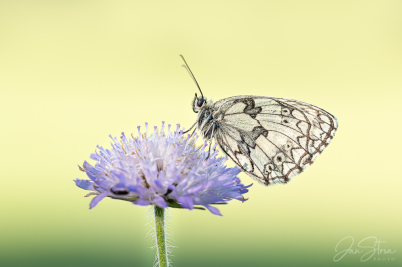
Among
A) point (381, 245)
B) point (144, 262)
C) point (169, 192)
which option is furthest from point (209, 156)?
point (381, 245)

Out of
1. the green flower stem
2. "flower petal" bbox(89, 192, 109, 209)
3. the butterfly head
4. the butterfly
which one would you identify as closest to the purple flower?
"flower petal" bbox(89, 192, 109, 209)

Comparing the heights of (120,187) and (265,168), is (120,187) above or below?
below

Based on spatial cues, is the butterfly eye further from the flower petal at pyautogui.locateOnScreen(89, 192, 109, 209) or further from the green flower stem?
the flower petal at pyautogui.locateOnScreen(89, 192, 109, 209)

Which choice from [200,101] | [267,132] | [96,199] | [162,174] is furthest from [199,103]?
[96,199]

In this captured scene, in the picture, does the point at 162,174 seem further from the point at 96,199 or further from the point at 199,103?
the point at 199,103

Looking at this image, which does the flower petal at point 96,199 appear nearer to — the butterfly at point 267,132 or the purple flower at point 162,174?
the purple flower at point 162,174

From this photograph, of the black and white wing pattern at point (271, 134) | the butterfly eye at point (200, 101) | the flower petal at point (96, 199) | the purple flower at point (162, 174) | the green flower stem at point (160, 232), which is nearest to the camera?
the flower petal at point (96, 199)

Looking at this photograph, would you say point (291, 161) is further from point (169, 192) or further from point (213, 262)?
point (213, 262)

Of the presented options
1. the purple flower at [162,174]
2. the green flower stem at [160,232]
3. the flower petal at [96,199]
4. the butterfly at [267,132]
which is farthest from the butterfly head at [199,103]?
the flower petal at [96,199]
